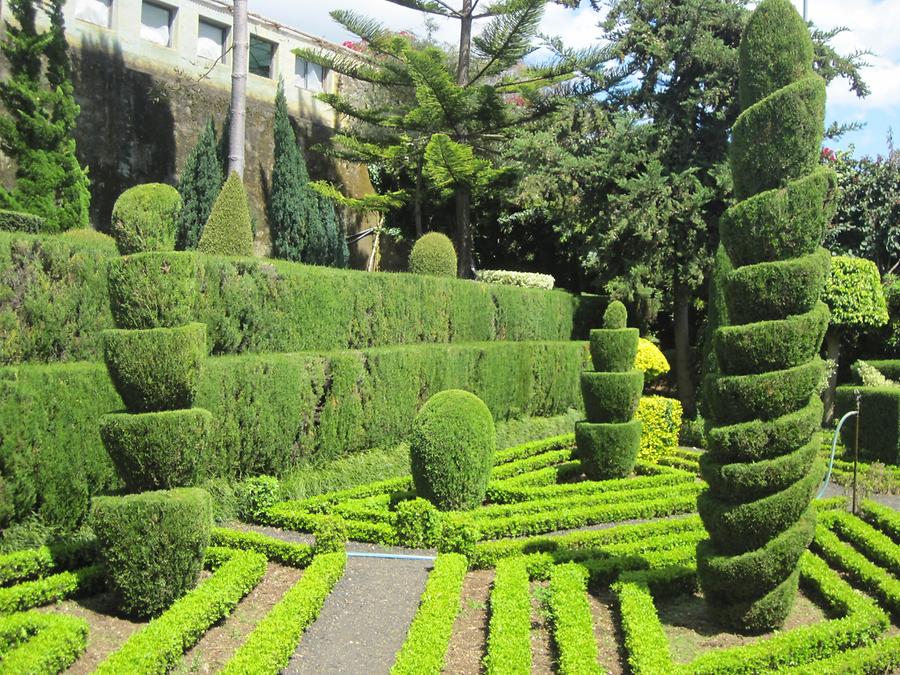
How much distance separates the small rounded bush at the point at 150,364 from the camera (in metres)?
5.73

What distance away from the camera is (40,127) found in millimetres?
11672

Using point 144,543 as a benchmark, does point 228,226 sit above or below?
above

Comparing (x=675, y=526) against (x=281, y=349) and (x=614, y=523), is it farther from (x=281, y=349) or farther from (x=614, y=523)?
(x=281, y=349)

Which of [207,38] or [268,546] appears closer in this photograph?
[268,546]

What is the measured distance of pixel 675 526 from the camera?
27.1ft

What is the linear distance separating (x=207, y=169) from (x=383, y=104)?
616 centimetres

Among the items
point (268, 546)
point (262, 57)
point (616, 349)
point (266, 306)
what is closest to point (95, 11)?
point (262, 57)

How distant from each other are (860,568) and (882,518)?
1791 millimetres

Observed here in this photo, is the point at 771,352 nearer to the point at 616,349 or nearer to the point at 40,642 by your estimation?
the point at 40,642

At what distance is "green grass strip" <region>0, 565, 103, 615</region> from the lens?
5.46 meters

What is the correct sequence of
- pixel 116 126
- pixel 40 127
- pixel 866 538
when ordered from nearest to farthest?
pixel 866 538 → pixel 40 127 → pixel 116 126

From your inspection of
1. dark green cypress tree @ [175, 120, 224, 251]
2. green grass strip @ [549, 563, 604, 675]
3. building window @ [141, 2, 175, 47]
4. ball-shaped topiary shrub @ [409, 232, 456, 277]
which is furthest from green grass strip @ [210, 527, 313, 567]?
building window @ [141, 2, 175, 47]

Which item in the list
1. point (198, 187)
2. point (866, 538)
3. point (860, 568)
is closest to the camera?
point (860, 568)

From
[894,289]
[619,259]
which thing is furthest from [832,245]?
[619,259]
